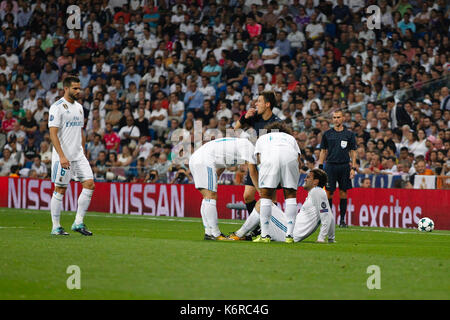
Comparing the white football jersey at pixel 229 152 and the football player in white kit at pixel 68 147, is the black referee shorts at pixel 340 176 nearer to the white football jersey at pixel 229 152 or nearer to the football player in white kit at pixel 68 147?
the white football jersey at pixel 229 152

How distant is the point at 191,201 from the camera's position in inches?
837

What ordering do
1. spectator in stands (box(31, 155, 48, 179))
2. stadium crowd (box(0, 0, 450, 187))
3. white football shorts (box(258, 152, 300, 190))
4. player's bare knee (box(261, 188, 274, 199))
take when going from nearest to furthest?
white football shorts (box(258, 152, 300, 190))
player's bare knee (box(261, 188, 274, 199))
stadium crowd (box(0, 0, 450, 187))
spectator in stands (box(31, 155, 48, 179))

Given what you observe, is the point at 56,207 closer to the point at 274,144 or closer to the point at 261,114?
the point at 261,114

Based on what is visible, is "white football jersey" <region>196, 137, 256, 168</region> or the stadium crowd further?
the stadium crowd

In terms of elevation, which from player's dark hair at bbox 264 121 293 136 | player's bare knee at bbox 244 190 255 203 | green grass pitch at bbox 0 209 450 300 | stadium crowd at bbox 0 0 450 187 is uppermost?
stadium crowd at bbox 0 0 450 187

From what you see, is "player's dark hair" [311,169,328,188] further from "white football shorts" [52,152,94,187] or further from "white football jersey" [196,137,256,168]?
"white football shorts" [52,152,94,187]

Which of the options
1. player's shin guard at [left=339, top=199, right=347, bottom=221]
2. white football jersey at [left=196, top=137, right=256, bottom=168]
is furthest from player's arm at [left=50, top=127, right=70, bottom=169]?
player's shin guard at [left=339, top=199, right=347, bottom=221]

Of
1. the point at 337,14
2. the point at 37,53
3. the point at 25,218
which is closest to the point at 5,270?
the point at 25,218

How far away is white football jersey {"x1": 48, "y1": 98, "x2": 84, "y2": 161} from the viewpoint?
1252 cm

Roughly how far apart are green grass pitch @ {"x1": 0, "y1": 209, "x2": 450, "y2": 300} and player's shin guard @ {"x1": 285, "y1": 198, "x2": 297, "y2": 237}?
294 millimetres

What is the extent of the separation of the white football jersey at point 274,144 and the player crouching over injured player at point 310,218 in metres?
0.76

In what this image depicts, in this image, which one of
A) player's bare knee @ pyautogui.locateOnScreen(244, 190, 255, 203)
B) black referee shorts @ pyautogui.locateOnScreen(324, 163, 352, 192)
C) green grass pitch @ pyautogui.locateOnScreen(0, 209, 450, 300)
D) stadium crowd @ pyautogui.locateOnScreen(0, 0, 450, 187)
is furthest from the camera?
stadium crowd @ pyautogui.locateOnScreen(0, 0, 450, 187)
